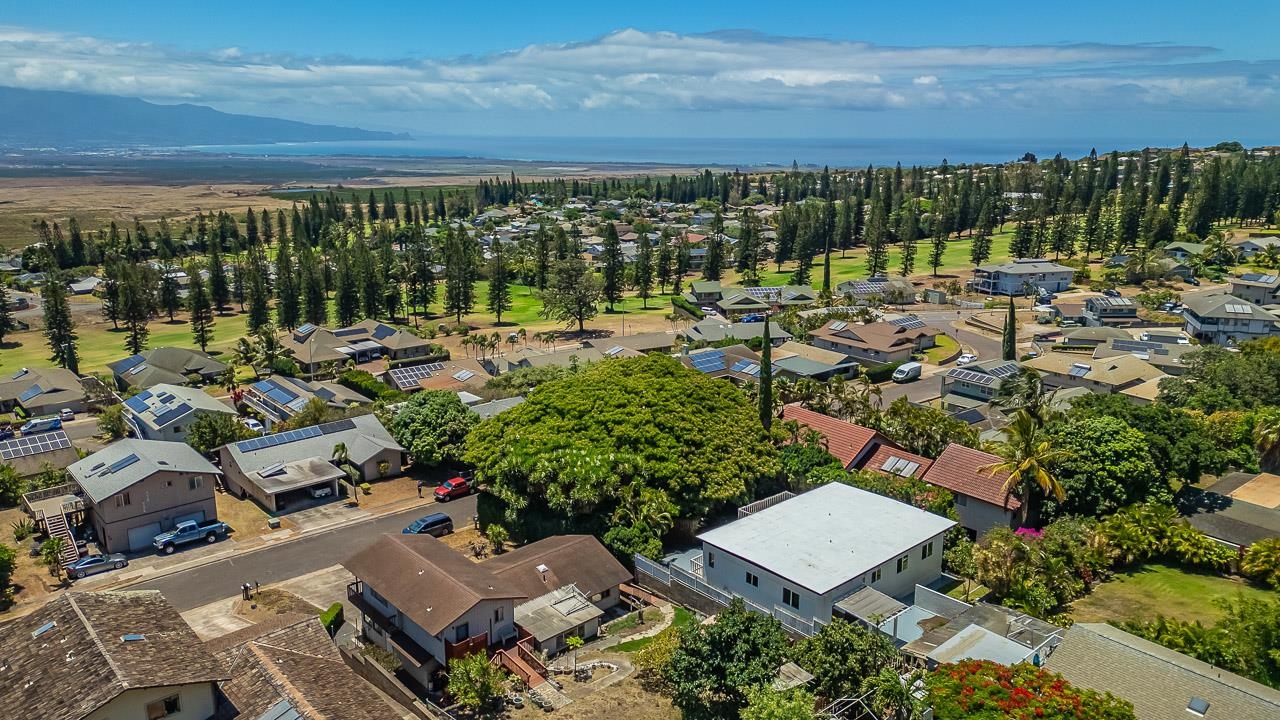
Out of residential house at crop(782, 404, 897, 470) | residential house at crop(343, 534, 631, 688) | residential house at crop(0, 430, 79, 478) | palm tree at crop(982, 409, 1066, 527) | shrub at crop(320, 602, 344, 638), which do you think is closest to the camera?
residential house at crop(343, 534, 631, 688)

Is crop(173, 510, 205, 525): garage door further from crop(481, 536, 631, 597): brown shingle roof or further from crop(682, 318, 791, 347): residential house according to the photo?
crop(682, 318, 791, 347): residential house

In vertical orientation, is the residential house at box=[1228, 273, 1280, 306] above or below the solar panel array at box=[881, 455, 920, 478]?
above

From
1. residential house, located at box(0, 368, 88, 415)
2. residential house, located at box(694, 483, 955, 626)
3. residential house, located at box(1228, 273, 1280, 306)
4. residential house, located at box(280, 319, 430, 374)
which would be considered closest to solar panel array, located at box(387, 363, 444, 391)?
residential house, located at box(280, 319, 430, 374)

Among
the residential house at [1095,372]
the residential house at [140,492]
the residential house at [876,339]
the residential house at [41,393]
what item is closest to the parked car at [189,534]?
the residential house at [140,492]

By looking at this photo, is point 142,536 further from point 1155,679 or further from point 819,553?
point 1155,679

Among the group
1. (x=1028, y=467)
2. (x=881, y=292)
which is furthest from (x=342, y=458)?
(x=881, y=292)

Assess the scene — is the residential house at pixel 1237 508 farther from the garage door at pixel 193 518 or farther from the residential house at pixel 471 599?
the garage door at pixel 193 518

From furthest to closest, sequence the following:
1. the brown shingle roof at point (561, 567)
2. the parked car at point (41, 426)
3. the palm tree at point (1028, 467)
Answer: the parked car at point (41, 426) → the palm tree at point (1028, 467) → the brown shingle roof at point (561, 567)
